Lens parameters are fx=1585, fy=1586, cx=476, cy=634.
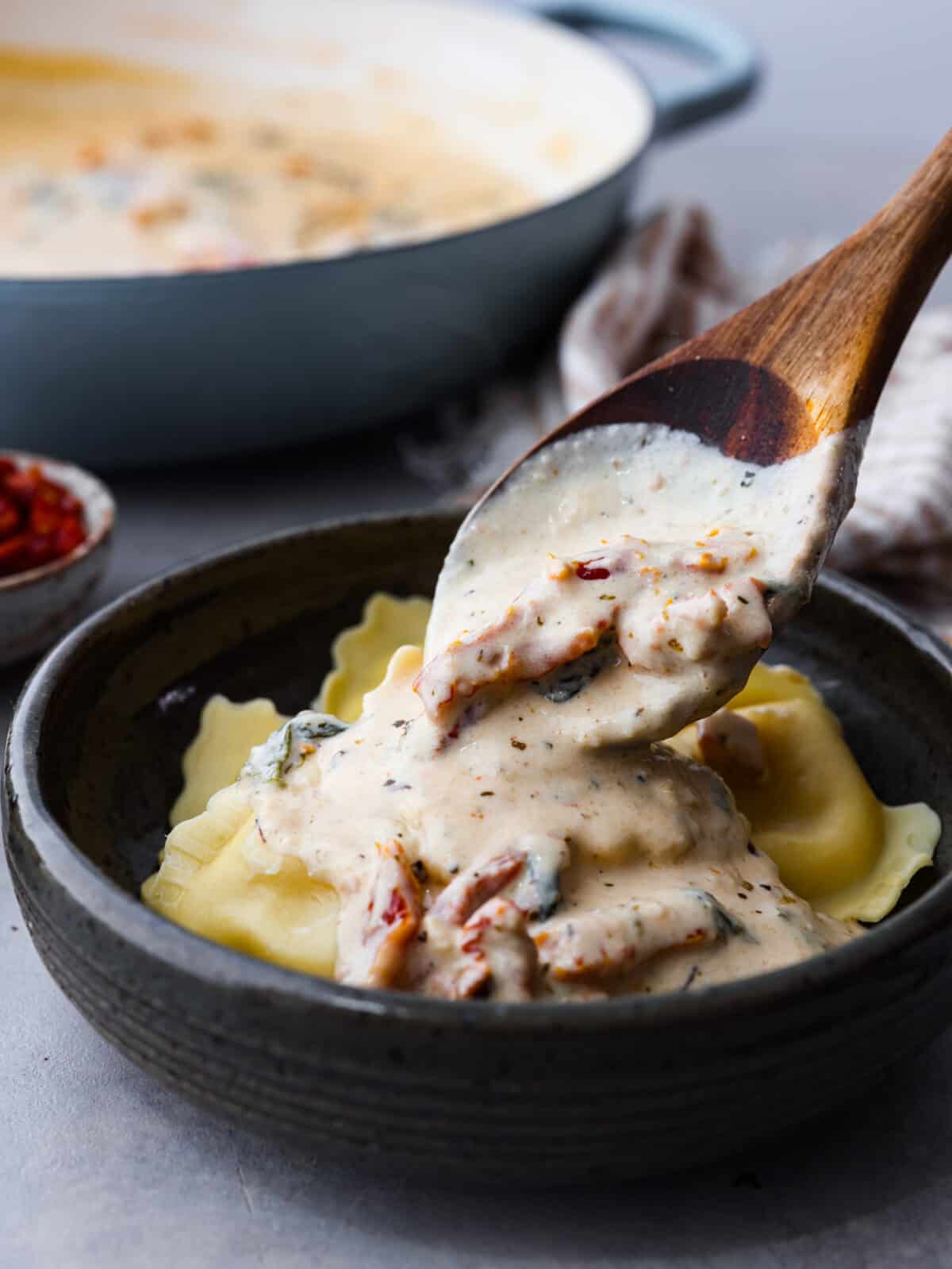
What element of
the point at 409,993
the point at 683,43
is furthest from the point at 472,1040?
the point at 683,43

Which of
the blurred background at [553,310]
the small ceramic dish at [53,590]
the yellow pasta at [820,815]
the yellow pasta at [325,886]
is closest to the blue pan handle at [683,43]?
the blurred background at [553,310]

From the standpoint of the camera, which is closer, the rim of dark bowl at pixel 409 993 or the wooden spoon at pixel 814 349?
the rim of dark bowl at pixel 409 993

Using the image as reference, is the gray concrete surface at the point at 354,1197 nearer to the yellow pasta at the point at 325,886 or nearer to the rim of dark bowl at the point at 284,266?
the yellow pasta at the point at 325,886

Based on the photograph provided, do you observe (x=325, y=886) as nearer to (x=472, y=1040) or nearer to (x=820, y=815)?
(x=472, y=1040)

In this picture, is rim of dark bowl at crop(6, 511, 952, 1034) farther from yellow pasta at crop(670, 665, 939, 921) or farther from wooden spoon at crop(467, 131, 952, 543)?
wooden spoon at crop(467, 131, 952, 543)

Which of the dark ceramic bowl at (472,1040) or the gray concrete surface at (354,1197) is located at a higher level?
the dark ceramic bowl at (472,1040)

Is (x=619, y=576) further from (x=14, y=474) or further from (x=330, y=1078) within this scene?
(x=14, y=474)

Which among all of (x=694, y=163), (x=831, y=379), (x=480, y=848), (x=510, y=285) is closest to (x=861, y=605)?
(x=831, y=379)
